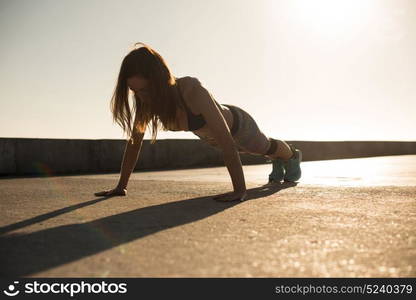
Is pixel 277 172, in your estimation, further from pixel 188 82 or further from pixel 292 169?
pixel 188 82

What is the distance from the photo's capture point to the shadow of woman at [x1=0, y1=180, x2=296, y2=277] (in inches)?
42.4

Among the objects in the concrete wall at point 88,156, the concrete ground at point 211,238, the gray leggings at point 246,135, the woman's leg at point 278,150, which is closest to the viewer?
the concrete ground at point 211,238

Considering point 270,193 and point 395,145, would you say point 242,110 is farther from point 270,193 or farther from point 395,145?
point 395,145

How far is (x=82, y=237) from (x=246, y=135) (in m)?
1.84

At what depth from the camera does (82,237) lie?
1.36m

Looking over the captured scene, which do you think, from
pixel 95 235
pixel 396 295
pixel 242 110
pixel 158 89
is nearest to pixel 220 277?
pixel 396 295

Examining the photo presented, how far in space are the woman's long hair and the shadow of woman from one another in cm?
61

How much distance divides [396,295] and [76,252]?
0.78 m

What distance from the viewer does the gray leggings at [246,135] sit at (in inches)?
119

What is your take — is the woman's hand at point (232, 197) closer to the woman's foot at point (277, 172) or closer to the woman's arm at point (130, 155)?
the woman's arm at point (130, 155)

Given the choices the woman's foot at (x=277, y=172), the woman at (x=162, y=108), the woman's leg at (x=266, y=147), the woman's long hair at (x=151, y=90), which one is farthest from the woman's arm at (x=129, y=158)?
the woman's foot at (x=277, y=172)

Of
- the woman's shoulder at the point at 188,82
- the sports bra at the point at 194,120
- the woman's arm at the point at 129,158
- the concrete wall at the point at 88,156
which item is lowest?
the concrete wall at the point at 88,156

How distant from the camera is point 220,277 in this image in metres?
0.94

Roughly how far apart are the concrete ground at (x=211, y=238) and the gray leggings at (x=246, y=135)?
79cm
